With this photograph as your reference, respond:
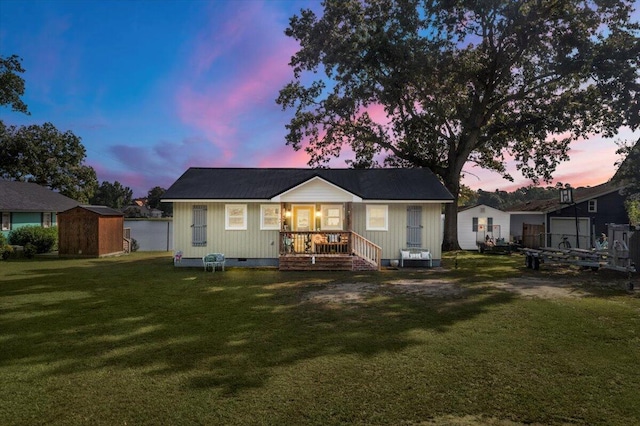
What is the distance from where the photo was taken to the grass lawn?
14.1 feet

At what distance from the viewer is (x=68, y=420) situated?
407 centimetres

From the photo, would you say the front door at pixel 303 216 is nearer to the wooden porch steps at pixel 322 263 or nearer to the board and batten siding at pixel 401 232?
the board and batten siding at pixel 401 232

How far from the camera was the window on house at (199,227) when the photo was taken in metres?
17.1

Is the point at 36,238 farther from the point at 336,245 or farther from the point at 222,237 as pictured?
the point at 336,245

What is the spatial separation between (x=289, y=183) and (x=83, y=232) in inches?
522

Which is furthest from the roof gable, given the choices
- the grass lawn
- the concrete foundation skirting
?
the grass lawn

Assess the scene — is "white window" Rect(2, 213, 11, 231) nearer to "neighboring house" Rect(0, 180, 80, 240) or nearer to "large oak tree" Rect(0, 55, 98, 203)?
"neighboring house" Rect(0, 180, 80, 240)

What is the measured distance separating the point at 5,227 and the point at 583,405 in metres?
33.1

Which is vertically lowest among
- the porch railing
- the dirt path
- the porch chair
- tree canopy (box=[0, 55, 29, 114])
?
the dirt path

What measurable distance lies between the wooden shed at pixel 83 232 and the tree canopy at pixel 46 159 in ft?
80.7

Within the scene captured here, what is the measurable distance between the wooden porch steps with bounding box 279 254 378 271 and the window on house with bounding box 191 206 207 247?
429cm

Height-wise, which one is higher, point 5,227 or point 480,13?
point 480,13

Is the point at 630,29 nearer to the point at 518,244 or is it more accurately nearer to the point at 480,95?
the point at 480,95

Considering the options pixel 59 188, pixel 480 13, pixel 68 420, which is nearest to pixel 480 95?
pixel 480 13
